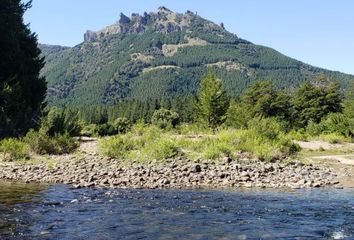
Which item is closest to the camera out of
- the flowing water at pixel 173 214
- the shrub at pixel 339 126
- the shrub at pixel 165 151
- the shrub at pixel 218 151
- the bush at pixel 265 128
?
the flowing water at pixel 173 214

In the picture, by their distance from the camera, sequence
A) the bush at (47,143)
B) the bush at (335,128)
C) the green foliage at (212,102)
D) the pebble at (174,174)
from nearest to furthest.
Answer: the pebble at (174,174) < the bush at (47,143) < the bush at (335,128) < the green foliage at (212,102)

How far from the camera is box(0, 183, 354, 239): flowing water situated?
464 inches

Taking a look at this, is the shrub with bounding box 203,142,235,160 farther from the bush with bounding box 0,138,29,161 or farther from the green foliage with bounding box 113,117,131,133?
the bush with bounding box 0,138,29,161

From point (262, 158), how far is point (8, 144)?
16.4 meters

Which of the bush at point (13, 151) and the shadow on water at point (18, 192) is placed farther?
the bush at point (13, 151)

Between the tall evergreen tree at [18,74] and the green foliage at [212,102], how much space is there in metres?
19.9

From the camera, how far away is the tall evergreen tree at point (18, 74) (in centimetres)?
4075

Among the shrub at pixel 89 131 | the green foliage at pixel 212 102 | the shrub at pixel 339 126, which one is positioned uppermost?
the green foliage at pixel 212 102

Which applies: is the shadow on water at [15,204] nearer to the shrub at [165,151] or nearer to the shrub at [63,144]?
the shrub at [165,151]

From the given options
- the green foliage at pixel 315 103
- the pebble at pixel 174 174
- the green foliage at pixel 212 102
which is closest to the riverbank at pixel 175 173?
the pebble at pixel 174 174

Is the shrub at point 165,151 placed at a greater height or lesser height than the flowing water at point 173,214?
greater

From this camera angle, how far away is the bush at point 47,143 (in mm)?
29938

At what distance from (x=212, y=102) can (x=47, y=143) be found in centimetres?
2997

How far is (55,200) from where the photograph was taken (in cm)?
1647
